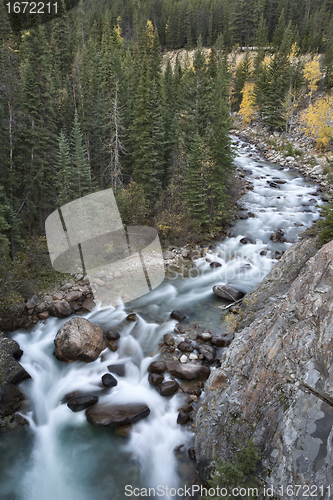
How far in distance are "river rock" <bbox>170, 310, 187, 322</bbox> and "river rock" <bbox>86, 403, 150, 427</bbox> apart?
17.4 feet

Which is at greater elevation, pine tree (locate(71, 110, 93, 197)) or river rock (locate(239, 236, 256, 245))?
pine tree (locate(71, 110, 93, 197))

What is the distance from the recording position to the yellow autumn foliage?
37094 mm

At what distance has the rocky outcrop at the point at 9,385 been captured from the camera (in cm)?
1017

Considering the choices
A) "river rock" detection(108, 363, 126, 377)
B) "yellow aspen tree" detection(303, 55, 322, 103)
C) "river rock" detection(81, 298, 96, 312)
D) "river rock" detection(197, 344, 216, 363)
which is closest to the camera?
"river rock" detection(108, 363, 126, 377)

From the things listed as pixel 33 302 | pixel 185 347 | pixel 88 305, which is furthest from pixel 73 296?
pixel 185 347

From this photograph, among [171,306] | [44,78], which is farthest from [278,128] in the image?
[171,306]

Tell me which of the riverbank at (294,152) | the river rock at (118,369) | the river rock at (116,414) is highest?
the riverbank at (294,152)

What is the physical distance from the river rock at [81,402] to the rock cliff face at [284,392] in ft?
14.1

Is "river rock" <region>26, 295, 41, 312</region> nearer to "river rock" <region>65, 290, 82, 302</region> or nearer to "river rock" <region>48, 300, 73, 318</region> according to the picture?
"river rock" <region>48, 300, 73, 318</region>

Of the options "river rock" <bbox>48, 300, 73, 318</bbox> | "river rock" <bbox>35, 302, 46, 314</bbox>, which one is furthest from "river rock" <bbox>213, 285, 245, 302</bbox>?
"river rock" <bbox>35, 302, 46, 314</bbox>

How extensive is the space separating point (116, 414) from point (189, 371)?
3246 mm

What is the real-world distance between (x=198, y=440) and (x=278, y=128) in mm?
49120

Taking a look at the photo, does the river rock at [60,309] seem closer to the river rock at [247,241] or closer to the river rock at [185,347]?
the river rock at [185,347]

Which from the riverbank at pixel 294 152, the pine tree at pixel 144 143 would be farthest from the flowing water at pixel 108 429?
the riverbank at pixel 294 152
